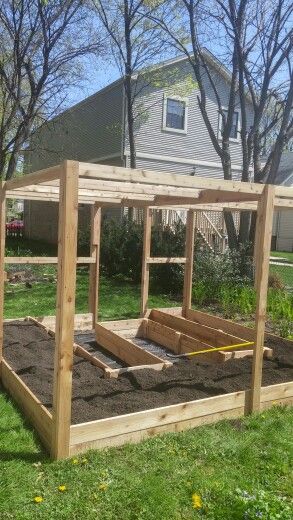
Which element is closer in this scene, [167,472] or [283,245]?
[167,472]

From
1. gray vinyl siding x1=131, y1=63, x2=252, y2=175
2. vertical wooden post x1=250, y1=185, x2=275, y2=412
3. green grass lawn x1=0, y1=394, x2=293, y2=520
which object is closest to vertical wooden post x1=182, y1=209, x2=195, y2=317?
vertical wooden post x1=250, y1=185, x2=275, y2=412

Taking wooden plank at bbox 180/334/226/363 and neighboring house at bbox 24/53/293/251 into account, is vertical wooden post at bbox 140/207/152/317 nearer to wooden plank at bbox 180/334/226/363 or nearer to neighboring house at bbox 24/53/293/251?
wooden plank at bbox 180/334/226/363

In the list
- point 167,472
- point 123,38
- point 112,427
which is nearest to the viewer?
point 167,472

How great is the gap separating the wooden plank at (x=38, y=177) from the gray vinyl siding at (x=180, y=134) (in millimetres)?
14565

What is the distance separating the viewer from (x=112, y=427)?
378 centimetres

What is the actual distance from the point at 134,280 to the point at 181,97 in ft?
32.7

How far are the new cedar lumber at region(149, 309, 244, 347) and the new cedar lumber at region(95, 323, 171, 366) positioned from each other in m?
1.55

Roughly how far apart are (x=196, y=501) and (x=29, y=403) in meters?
1.92

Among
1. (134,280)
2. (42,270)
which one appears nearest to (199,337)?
(134,280)

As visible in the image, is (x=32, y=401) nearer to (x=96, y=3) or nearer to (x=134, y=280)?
(x=134, y=280)

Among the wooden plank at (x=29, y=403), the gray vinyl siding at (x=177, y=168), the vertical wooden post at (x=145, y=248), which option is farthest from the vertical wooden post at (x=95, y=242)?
the gray vinyl siding at (x=177, y=168)

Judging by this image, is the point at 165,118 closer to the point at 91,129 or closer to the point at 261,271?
the point at 91,129

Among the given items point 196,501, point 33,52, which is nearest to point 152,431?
point 196,501

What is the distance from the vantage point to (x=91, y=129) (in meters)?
21.3
